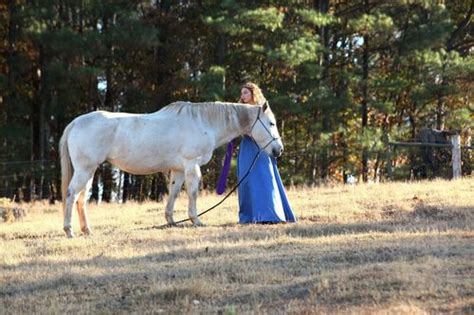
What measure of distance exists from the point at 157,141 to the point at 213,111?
3.21 feet

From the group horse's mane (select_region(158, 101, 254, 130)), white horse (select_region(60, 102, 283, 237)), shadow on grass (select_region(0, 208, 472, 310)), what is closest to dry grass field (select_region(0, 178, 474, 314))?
shadow on grass (select_region(0, 208, 472, 310))

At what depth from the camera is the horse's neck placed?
1123 centimetres

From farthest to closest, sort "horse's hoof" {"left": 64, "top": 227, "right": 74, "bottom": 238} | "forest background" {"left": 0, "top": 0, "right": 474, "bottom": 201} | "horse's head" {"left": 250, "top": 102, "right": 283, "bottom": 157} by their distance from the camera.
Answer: "forest background" {"left": 0, "top": 0, "right": 474, "bottom": 201} → "horse's head" {"left": 250, "top": 102, "right": 283, "bottom": 157} → "horse's hoof" {"left": 64, "top": 227, "right": 74, "bottom": 238}

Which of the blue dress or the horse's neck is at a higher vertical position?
the horse's neck

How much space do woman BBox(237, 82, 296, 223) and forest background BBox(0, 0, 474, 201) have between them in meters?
10.3

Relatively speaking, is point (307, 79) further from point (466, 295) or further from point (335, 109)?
point (466, 295)

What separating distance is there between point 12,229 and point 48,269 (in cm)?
467

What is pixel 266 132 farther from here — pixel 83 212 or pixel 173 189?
pixel 83 212

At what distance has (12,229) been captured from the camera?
12336 millimetres

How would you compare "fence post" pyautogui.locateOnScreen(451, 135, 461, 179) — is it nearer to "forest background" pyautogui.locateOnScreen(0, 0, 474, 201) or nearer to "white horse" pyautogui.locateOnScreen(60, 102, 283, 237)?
"forest background" pyautogui.locateOnScreen(0, 0, 474, 201)

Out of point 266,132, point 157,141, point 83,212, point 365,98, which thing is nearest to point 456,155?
point 266,132

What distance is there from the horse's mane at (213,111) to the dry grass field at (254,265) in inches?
61.7

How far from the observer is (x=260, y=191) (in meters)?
11.2

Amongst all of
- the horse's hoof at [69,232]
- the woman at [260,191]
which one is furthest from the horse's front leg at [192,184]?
the horse's hoof at [69,232]
